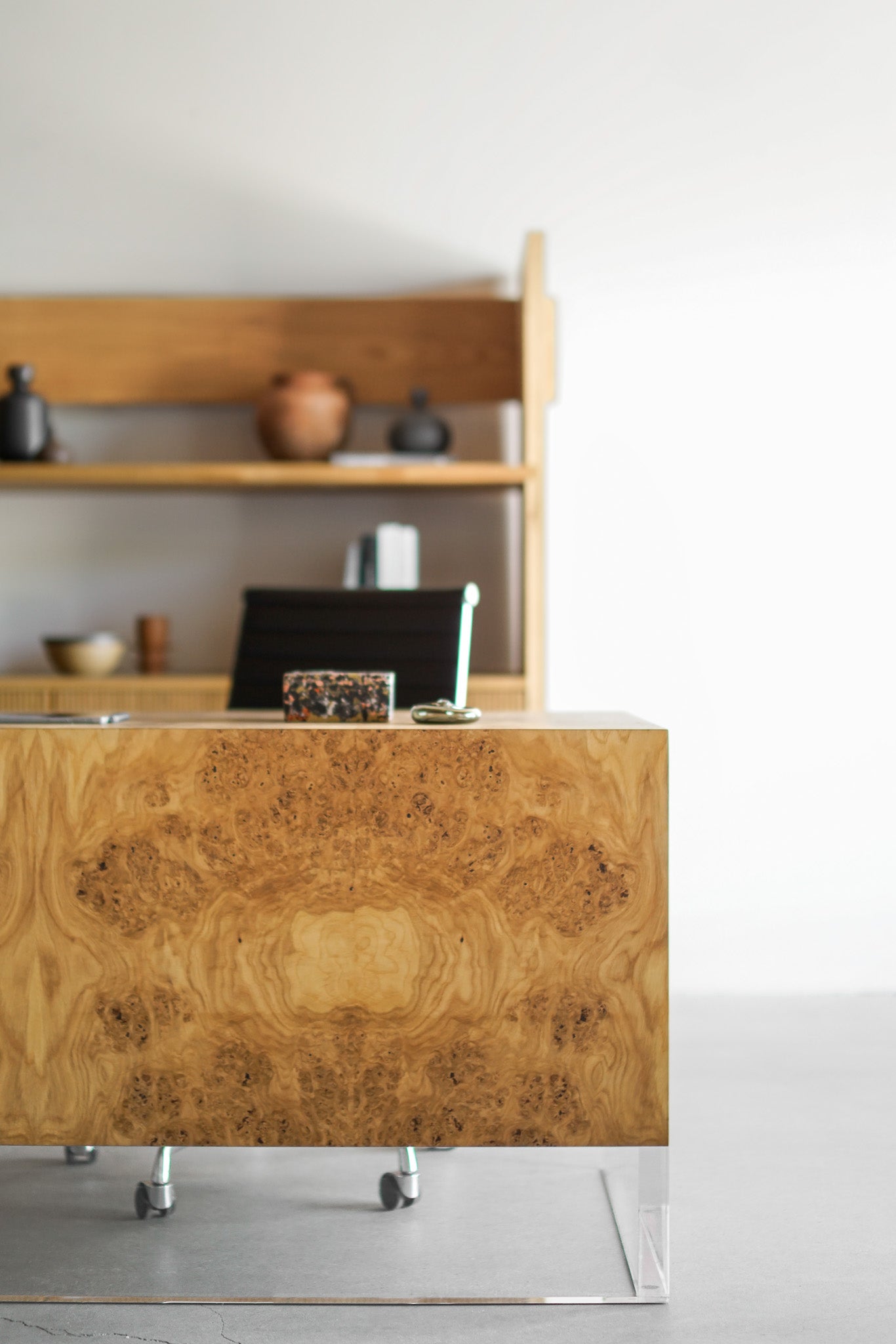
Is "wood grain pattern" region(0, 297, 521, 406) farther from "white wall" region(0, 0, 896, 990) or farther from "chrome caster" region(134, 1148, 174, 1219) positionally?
"chrome caster" region(134, 1148, 174, 1219)

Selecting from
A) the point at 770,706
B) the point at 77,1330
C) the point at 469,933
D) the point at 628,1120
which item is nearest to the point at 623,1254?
the point at 628,1120

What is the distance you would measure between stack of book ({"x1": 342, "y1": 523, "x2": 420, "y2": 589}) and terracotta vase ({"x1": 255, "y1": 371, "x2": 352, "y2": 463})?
0.25 m

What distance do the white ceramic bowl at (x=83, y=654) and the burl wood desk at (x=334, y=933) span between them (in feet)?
4.75

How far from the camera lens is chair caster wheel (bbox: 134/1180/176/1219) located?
1690 mm

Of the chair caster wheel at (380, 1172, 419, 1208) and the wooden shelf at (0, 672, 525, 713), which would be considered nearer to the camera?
the chair caster wheel at (380, 1172, 419, 1208)

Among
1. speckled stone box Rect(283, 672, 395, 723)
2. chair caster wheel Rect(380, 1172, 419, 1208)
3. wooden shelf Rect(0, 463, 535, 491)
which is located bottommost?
chair caster wheel Rect(380, 1172, 419, 1208)

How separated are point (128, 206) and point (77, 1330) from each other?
8.70 ft

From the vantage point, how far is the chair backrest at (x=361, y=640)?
2.13m

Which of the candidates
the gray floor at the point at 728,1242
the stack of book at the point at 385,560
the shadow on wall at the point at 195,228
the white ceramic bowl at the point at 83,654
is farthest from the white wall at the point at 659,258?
the gray floor at the point at 728,1242

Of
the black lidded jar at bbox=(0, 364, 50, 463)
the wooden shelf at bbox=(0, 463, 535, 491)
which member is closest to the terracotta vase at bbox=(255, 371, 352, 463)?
the wooden shelf at bbox=(0, 463, 535, 491)

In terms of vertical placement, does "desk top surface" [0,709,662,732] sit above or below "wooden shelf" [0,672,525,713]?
below

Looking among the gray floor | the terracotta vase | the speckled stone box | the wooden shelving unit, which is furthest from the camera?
the wooden shelving unit

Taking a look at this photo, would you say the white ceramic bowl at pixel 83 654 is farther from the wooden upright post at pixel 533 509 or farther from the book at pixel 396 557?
the wooden upright post at pixel 533 509

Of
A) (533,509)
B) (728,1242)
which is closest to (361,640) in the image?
(533,509)
